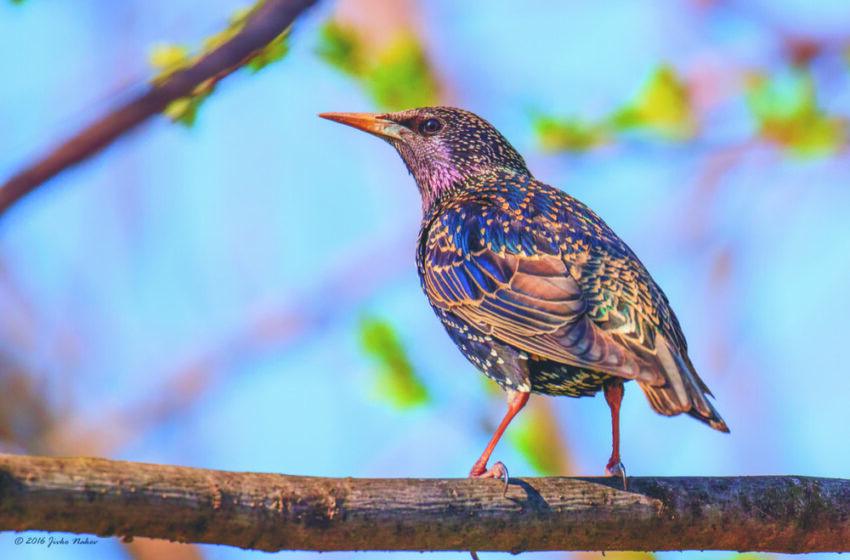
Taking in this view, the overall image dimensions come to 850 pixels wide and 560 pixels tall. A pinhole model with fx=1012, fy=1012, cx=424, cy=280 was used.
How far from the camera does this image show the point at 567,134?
19.3ft

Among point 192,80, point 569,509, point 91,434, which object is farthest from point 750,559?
point 91,434

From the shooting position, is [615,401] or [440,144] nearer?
[615,401]

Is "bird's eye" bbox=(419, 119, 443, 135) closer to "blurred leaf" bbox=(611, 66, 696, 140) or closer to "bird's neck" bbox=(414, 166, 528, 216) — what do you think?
"bird's neck" bbox=(414, 166, 528, 216)

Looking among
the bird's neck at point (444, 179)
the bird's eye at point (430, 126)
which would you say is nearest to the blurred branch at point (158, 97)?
the bird's neck at point (444, 179)

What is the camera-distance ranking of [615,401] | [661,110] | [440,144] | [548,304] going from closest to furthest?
[548,304]
[615,401]
[661,110]
[440,144]

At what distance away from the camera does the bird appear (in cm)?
403

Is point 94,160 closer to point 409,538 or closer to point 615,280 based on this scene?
point 409,538

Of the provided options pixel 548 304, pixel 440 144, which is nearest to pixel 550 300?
pixel 548 304

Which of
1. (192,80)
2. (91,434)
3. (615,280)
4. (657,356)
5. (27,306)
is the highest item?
(27,306)

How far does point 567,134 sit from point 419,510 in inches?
126

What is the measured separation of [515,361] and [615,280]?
58 centimetres

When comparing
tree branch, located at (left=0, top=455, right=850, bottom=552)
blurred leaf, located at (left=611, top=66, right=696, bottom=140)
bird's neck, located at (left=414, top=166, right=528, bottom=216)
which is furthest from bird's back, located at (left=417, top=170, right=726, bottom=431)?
blurred leaf, located at (left=611, top=66, right=696, bottom=140)

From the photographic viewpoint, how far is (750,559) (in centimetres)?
477

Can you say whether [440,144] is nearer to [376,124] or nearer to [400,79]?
[376,124]
